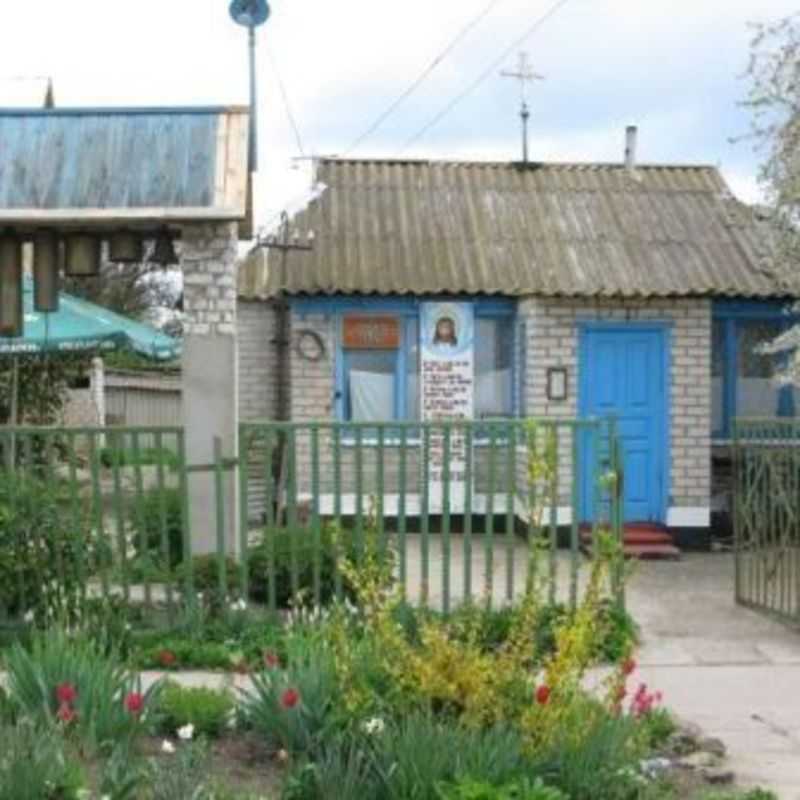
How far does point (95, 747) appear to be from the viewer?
18.5 ft

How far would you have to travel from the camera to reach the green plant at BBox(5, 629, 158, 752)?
222 inches

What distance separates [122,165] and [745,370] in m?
8.10

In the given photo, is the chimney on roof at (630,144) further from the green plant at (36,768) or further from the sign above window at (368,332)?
the green plant at (36,768)

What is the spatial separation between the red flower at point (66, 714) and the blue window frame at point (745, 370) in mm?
11113

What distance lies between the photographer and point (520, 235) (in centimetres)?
1591

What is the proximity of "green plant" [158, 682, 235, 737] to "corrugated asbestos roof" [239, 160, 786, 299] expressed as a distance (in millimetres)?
8488

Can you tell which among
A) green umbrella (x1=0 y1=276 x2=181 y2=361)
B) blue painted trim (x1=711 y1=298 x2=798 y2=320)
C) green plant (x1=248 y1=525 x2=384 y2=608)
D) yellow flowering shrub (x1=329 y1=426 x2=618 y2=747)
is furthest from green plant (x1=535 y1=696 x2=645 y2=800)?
blue painted trim (x1=711 y1=298 x2=798 y2=320)

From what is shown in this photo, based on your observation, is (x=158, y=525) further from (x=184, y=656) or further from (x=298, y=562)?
(x=184, y=656)

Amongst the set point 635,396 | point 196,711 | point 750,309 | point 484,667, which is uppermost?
point 750,309

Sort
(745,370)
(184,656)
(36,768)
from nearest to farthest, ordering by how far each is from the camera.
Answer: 1. (36,768)
2. (184,656)
3. (745,370)

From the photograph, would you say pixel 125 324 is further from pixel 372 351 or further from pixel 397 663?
pixel 397 663

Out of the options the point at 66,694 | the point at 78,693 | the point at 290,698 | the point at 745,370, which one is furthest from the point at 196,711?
the point at 745,370

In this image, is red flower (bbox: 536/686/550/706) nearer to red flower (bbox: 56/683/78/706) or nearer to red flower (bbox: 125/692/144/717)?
red flower (bbox: 125/692/144/717)

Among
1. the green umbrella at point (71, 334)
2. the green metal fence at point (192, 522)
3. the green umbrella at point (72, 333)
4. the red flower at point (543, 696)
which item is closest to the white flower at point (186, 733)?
the red flower at point (543, 696)
